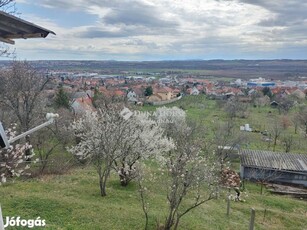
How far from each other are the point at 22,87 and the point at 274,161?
19.4 m

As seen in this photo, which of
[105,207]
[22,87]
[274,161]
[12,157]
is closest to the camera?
[12,157]

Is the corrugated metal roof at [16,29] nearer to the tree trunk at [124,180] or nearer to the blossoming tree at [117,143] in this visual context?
the blossoming tree at [117,143]

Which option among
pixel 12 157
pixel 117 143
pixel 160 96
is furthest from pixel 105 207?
pixel 160 96

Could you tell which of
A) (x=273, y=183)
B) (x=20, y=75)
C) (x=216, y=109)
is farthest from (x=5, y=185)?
(x=216, y=109)

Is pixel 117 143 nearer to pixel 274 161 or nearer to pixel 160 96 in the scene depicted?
pixel 274 161

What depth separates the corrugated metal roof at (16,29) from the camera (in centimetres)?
248

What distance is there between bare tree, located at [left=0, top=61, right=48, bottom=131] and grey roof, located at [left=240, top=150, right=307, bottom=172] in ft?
52.5

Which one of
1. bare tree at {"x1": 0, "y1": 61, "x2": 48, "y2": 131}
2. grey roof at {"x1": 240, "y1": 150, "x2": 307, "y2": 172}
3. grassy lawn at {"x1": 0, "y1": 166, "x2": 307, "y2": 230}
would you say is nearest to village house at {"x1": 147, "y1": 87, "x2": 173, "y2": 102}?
grey roof at {"x1": 240, "y1": 150, "x2": 307, "y2": 172}

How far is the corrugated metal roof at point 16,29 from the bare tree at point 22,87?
1700 centimetres

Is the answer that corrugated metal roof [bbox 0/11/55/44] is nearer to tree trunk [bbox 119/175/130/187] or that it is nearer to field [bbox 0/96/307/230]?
field [bbox 0/96/307/230]

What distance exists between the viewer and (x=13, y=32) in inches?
106

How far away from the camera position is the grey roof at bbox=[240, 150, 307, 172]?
2361 centimetres

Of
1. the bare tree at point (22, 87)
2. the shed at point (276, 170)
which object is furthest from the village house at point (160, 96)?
the bare tree at point (22, 87)

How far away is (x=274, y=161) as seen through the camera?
24531 mm
